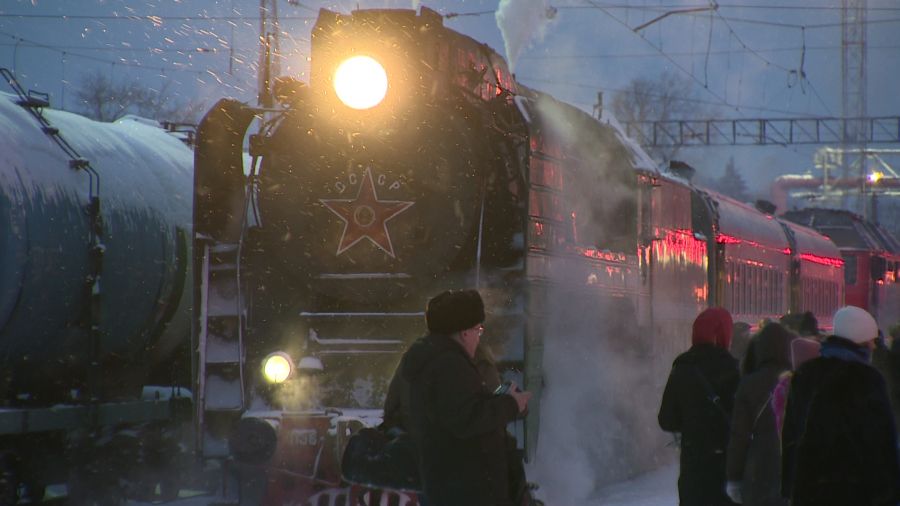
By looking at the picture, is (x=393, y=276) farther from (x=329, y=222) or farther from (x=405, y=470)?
(x=405, y=470)

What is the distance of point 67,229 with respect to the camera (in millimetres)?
8984

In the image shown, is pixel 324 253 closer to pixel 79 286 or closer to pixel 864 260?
pixel 79 286

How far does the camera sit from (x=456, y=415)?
4.69m

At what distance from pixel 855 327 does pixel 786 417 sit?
1.59 feet

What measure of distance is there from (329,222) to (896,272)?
23.1 meters

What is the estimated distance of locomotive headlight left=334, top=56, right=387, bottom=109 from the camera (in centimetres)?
816

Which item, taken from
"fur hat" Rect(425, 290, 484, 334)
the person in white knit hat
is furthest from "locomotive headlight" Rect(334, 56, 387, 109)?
the person in white knit hat

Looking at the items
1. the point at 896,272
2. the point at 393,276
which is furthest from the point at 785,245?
the point at 393,276

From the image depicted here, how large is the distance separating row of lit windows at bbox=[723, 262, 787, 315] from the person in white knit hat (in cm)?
1023

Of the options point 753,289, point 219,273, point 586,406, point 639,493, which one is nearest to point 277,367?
point 219,273

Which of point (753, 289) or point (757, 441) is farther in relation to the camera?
point (753, 289)

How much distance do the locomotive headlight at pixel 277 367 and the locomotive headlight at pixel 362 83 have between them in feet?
5.71

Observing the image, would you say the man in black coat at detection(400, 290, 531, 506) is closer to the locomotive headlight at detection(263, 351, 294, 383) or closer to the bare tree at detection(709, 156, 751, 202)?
the locomotive headlight at detection(263, 351, 294, 383)

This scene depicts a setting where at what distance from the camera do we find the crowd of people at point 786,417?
482cm
